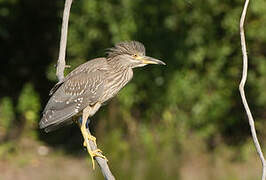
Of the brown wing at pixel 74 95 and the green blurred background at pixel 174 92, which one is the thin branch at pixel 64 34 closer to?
the brown wing at pixel 74 95

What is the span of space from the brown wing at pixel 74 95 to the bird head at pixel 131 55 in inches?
6.7

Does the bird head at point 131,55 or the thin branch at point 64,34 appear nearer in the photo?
the thin branch at point 64,34

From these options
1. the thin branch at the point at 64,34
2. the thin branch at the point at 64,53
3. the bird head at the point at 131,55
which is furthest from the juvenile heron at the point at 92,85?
the thin branch at the point at 64,34

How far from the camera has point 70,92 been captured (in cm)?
509

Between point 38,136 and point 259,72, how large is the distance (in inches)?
146

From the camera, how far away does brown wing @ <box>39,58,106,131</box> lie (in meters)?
4.92

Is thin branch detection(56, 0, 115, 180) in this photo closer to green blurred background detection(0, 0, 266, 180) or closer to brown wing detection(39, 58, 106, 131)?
brown wing detection(39, 58, 106, 131)

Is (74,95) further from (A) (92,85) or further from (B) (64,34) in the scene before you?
(B) (64,34)

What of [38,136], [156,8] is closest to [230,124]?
[156,8]

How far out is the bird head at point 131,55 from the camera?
16.1 ft

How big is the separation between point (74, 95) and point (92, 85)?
0.18 metres

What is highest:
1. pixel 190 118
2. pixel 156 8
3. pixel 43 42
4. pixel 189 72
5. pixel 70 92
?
pixel 43 42

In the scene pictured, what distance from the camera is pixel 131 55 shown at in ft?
16.4

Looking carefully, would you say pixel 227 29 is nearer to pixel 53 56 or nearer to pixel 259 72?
pixel 259 72
